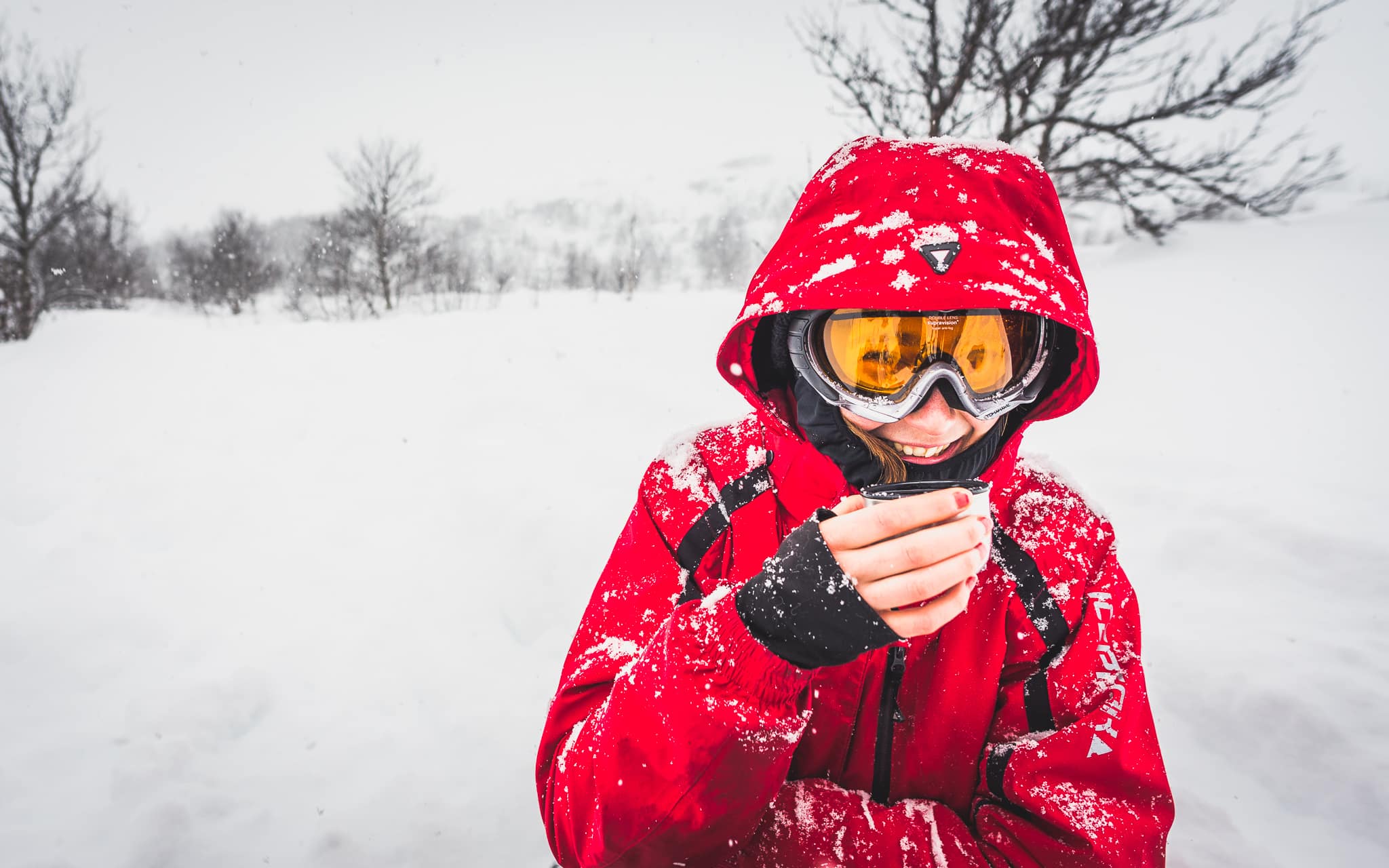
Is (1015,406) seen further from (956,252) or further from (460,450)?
(460,450)

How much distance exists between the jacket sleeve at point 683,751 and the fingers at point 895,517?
0.25 metres

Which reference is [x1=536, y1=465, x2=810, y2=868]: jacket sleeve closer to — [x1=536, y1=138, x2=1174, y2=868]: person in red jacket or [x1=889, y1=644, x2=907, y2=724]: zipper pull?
[x1=536, y1=138, x2=1174, y2=868]: person in red jacket

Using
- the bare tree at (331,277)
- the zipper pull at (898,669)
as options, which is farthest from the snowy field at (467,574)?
the bare tree at (331,277)

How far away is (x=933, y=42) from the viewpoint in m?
6.44

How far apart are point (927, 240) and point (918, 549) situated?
0.75 metres

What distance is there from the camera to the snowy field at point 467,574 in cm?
224

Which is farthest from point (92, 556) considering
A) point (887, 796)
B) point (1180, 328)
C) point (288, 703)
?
point (1180, 328)

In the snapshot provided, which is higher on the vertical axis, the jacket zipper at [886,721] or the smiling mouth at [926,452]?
the smiling mouth at [926,452]

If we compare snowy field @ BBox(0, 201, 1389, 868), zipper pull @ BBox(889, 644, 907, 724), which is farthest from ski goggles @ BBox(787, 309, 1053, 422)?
snowy field @ BBox(0, 201, 1389, 868)

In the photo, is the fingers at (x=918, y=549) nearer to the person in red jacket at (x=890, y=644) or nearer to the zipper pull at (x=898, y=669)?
the person in red jacket at (x=890, y=644)

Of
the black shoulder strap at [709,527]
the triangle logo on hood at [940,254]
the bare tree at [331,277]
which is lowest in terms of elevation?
the black shoulder strap at [709,527]

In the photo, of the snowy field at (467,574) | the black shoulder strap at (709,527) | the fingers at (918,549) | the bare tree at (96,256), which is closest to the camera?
the fingers at (918,549)

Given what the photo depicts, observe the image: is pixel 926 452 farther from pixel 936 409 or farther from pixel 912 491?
pixel 912 491

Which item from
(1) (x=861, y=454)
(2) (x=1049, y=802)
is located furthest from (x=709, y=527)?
(2) (x=1049, y=802)
